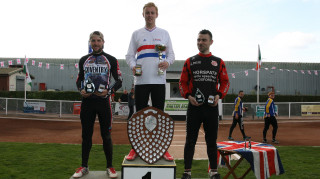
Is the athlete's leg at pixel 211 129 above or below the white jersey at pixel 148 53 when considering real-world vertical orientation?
below

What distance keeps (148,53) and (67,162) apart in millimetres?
3297

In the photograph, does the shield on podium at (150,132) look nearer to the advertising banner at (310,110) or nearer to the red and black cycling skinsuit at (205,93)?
the red and black cycling skinsuit at (205,93)

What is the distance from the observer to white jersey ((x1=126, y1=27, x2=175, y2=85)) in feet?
13.1

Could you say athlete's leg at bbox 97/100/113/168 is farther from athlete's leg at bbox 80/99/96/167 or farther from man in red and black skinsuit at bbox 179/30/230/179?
man in red and black skinsuit at bbox 179/30/230/179

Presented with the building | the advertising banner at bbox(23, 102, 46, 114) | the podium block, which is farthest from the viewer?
the building

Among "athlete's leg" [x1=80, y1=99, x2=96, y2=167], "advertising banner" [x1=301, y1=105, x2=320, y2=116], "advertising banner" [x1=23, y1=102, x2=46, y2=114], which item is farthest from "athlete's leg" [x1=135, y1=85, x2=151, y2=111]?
"advertising banner" [x1=301, y1=105, x2=320, y2=116]

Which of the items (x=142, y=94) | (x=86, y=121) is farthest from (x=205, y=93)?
(x=86, y=121)

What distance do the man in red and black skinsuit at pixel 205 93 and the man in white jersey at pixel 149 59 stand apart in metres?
0.37

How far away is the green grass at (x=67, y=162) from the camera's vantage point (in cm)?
511

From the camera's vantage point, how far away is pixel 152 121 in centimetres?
362

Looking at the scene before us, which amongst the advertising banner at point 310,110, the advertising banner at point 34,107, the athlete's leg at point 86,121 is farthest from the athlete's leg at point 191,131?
the advertising banner at point 310,110

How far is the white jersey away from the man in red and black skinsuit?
0.40m

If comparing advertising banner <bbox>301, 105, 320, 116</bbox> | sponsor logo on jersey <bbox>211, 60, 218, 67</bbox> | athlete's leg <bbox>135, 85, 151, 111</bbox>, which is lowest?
advertising banner <bbox>301, 105, 320, 116</bbox>

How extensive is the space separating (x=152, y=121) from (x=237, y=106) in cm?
818
